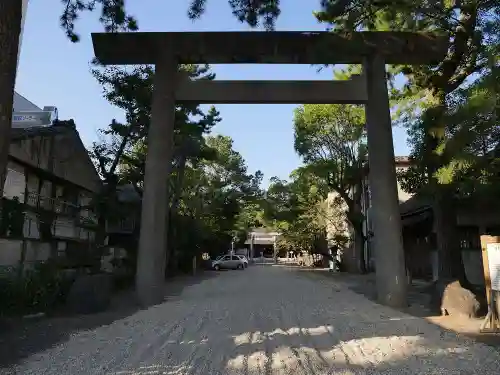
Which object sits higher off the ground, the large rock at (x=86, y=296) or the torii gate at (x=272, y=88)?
the torii gate at (x=272, y=88)

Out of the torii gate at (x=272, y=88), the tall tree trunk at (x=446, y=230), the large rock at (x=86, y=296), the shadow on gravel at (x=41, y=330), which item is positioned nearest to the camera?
the shadow on gravel at (x=41, y=330)

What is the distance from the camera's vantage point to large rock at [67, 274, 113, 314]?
32.6ft

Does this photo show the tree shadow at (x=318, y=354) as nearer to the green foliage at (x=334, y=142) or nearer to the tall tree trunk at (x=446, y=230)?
the tall tree trunk at (x=446, y=230)

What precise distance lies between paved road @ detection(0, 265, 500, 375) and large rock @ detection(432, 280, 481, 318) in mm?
922

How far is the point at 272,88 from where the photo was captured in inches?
533

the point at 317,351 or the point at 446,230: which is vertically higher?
the point at 446,230

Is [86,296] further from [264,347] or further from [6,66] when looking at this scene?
[6,66]

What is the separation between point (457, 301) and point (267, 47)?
27.3ft

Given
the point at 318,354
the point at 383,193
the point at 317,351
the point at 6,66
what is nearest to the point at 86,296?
the point at 317,351

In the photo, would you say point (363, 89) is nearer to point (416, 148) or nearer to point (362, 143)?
point (416, 148)

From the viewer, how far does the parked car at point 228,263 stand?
38594 mm

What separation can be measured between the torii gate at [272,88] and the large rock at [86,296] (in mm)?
2046

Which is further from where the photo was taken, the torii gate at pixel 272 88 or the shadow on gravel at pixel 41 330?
the torii gate at pixel 272 88

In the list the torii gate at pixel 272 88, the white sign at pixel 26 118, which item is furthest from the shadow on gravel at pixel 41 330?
the white sign at pixel 26 118
